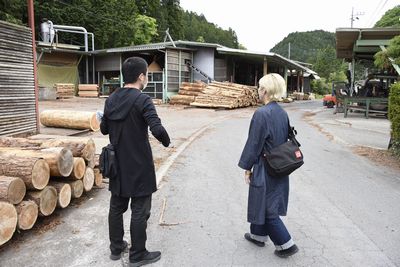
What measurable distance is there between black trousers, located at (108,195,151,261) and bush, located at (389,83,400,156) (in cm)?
703

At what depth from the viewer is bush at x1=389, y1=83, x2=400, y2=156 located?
8477 mm

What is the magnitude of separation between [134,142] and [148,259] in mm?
1145

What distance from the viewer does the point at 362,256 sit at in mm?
3746

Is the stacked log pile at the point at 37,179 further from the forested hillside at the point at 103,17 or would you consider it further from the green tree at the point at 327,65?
the green tree at the point at 327,65

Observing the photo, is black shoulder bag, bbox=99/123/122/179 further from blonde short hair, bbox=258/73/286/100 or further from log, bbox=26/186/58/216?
blonde short hair, bbox=258/73/286/100

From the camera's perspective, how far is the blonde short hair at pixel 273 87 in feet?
11.8

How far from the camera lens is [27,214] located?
4090 millimetres

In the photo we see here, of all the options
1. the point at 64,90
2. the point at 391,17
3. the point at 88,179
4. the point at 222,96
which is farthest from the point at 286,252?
Result: the point at 391,17

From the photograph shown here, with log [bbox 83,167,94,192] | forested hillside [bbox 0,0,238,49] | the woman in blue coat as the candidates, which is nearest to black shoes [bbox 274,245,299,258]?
the woman in blue coat

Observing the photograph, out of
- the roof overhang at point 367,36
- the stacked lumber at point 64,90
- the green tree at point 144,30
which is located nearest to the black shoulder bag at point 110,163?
the roof overhang at point 367,36

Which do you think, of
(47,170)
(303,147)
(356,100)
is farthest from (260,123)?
Result: (356,100)

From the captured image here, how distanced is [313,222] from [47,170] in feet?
10.8

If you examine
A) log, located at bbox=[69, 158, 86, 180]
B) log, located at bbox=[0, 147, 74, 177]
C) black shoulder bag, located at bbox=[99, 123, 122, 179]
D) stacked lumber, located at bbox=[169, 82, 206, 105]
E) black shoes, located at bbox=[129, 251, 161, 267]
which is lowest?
black shoes, located at bbox=[129, 251, 161, 267]

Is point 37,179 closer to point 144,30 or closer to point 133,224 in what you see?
point 133,224
